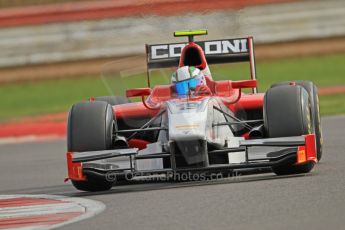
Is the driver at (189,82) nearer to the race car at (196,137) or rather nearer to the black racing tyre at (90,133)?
the race car at (196,137)

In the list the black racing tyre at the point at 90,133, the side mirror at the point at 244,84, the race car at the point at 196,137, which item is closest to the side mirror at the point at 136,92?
the race car at the point at 196,137

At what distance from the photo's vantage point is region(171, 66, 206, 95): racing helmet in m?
12.0

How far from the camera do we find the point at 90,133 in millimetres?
11344

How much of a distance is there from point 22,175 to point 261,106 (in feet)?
11.0

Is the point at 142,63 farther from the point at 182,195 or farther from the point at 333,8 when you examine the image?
the point at 333,8

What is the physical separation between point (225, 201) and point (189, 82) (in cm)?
254

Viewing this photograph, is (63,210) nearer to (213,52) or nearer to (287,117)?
(287,117)

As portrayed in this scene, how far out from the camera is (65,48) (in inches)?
1141

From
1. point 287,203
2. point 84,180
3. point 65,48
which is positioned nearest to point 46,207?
point 84,180

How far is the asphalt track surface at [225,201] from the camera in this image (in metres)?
8.48

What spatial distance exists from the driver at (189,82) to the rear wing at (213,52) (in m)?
1.28

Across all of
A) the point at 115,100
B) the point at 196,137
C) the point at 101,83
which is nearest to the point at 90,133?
the point at 196,137

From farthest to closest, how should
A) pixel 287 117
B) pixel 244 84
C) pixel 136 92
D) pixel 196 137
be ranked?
pixel 136 92, pixel 244 84, pixel 287 117, pixel 196 137

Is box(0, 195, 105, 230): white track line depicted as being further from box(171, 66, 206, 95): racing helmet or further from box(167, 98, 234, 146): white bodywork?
box(171, 66, 206, 95): racing helmet
